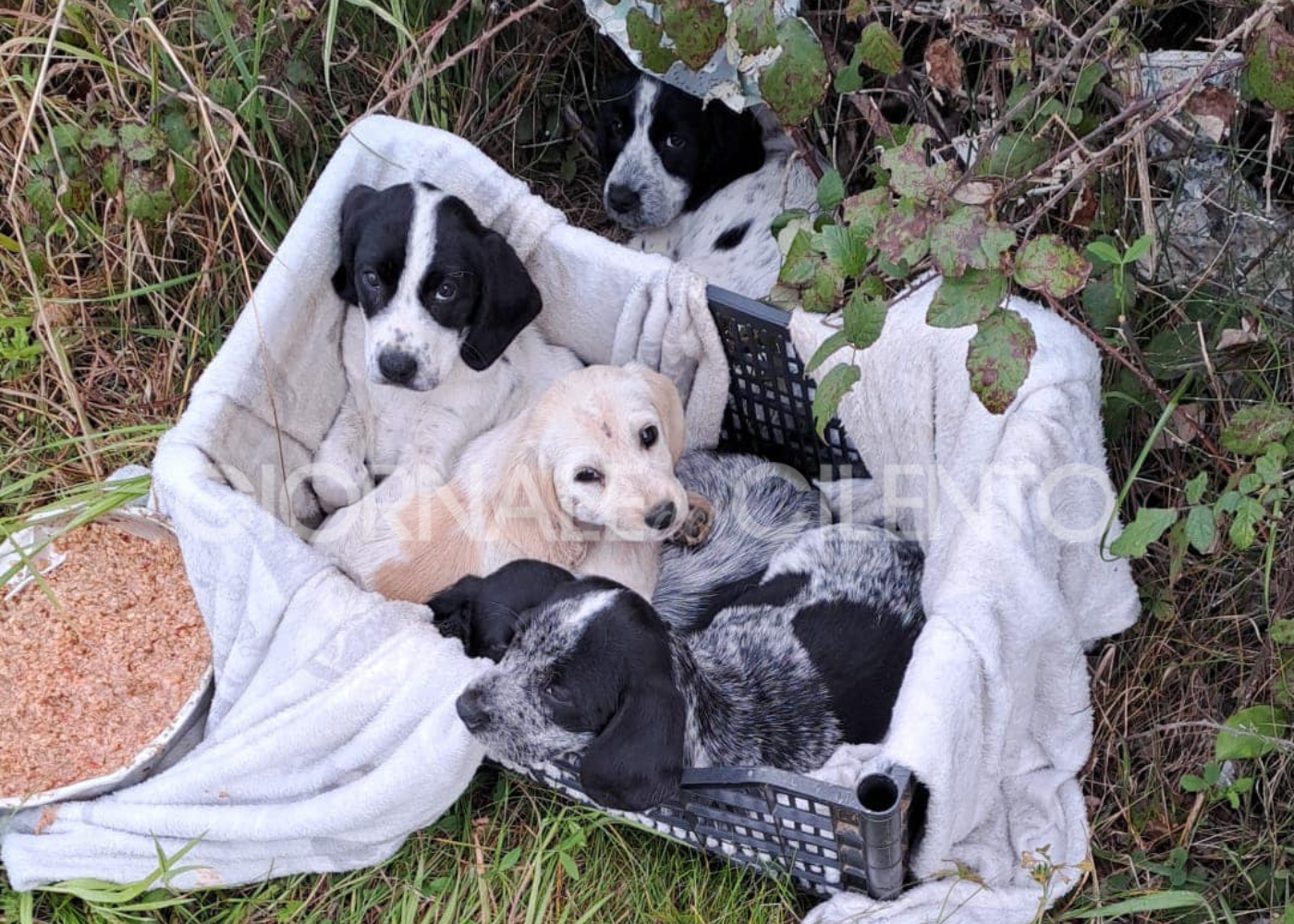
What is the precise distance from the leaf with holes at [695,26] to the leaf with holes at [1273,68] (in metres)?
0.95

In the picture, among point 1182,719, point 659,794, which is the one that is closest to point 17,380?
point 659,794

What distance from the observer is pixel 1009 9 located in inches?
110

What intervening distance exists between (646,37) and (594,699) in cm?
131

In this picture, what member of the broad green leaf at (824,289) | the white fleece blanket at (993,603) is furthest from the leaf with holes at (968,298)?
the white fleece blanket at (993,603)

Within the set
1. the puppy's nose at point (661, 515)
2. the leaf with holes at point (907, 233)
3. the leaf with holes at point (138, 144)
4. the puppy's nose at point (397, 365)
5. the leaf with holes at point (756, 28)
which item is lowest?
the puppy's nose at point (661, 515)

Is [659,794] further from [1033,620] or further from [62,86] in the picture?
[62,86]

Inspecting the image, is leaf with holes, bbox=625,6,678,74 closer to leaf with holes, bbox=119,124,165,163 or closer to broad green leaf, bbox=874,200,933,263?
broad green leaf, bbox=874,200,933,263

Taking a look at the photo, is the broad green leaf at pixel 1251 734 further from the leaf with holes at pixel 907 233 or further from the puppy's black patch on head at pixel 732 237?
the puppy's black patch on head at pixel 732 237

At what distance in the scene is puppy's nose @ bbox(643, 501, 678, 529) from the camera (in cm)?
287

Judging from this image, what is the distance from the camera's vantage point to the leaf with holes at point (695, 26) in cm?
252

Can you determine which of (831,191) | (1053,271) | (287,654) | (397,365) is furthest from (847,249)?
(287,654)

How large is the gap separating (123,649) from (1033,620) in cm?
213

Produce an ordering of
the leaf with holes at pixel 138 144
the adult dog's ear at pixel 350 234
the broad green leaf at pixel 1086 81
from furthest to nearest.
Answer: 1. the adult dog's ear at pixel 350 234
2. the leaf with holes at pixel 138 144
3. the broad green leaf at pixel 1086 81

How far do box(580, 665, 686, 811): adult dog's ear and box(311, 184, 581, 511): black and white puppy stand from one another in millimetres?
1127
